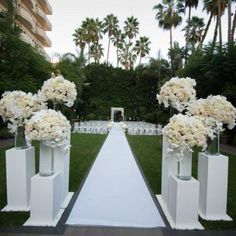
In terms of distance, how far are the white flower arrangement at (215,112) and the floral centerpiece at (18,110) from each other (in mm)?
2659

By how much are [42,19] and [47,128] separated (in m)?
33.5

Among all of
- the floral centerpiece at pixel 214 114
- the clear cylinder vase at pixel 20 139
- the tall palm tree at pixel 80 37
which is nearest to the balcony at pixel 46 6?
the tall palm tree at pixel 80 37

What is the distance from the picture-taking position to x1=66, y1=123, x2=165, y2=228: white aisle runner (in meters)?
4.12

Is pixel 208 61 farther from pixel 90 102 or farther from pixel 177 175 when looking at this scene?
pixel 90 102

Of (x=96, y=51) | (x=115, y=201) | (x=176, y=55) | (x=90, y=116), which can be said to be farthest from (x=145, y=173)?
(x=96, y=51)

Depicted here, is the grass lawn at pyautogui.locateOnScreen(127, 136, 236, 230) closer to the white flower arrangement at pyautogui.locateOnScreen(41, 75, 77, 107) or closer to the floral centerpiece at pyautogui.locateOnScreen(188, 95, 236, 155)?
the floral centerpiece at pyautogui.locateOnScreen(188, 95, 236, 155)

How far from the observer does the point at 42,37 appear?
35.0 metres

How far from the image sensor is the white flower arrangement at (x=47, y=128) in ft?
13.0

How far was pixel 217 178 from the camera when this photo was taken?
434cm

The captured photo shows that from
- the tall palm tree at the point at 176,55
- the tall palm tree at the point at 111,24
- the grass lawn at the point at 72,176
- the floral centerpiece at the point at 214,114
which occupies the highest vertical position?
the tall palm tree at the point at 111,24

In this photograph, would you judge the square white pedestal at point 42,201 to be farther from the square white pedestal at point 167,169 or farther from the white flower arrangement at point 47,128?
the square white pedestal at point 167,169

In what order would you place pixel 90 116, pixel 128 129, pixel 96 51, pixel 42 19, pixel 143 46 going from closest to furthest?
pixel 128 129 → pixel 90 116 → pixel 42 19 → pixel 143 46 → pixel 96 51

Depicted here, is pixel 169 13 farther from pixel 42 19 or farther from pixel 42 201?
pixel 42 201

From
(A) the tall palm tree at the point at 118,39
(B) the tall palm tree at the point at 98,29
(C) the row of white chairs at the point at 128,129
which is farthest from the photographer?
(A) the tall palm tree at the point at 118,39
